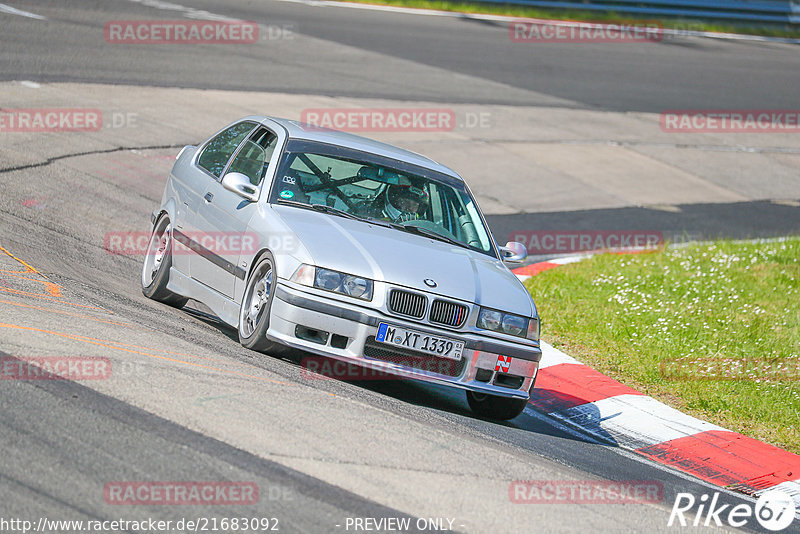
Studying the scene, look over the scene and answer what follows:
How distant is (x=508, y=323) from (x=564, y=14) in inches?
958

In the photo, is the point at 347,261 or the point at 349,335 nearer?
the point at 349,335

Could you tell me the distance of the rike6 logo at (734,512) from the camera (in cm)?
566

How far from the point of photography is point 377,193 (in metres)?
7.75

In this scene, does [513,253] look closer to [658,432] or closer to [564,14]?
[658,432]

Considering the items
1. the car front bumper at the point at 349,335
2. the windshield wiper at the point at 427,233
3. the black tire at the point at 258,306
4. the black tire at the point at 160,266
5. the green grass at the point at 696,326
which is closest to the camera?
the car front bumper at the point at 349,335

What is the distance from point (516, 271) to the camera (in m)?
12.2

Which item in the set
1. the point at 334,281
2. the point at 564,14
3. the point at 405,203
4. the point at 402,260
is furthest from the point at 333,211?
the point at 564,14

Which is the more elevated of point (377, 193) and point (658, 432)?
point (377, 193)

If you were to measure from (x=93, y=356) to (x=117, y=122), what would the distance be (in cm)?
970

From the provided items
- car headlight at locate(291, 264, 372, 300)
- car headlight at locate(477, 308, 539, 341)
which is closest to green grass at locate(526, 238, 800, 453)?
car headlight at locate(477, 308, 539, 341)

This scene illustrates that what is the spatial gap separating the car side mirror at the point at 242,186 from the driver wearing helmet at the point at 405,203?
3.05 feet

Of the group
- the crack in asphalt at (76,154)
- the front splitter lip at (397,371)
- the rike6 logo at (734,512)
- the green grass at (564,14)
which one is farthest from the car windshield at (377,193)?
the green grass at (564,14)

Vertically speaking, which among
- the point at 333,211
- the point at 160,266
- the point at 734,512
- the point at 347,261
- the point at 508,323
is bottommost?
the point at 734,512

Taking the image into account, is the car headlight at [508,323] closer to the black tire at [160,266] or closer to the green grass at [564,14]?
the black tire at [160,266]
